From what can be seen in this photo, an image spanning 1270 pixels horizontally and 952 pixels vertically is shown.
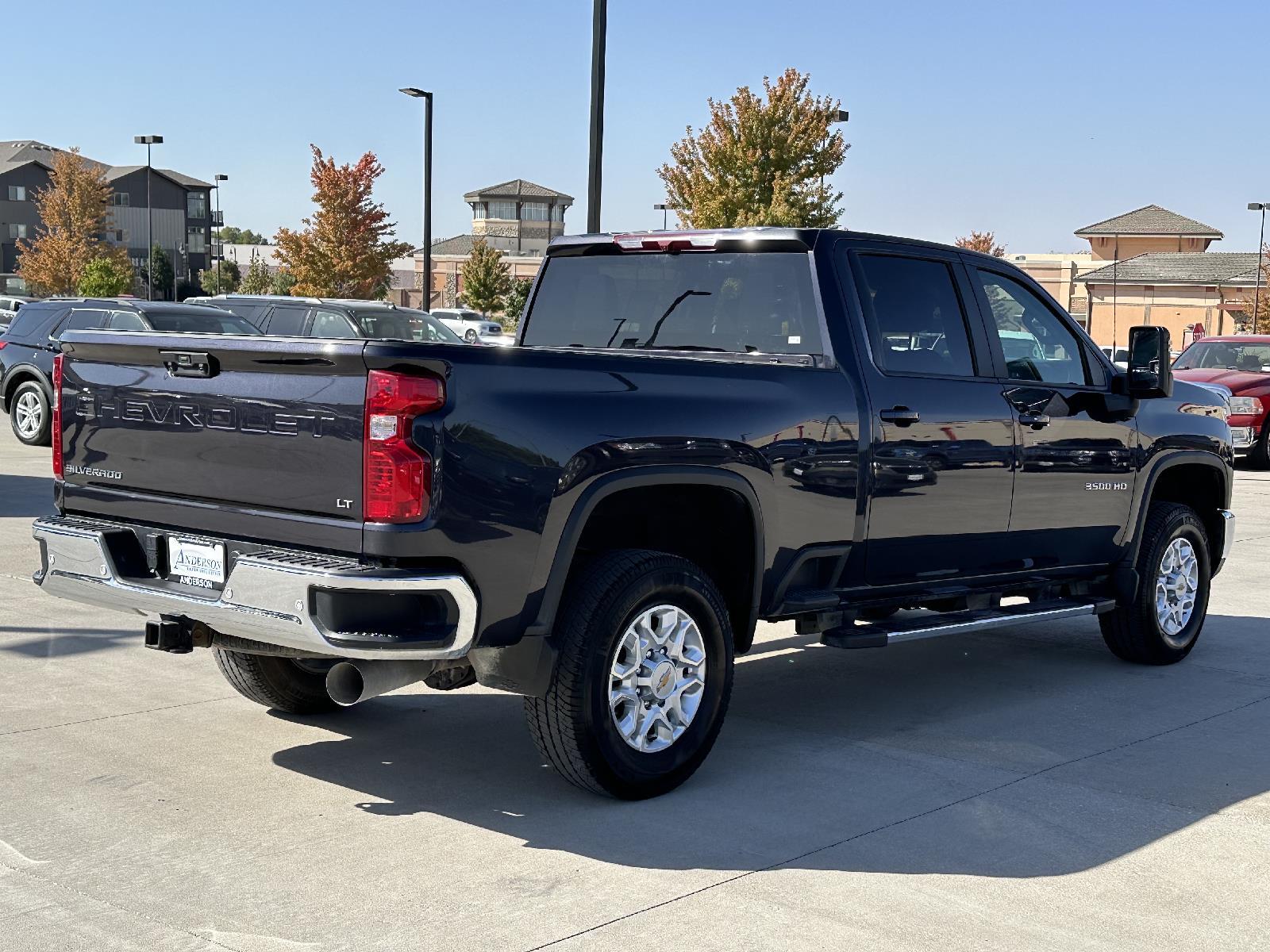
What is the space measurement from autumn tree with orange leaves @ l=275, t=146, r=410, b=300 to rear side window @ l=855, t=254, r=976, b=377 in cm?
5437

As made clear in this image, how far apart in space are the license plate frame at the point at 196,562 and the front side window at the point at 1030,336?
149 inches

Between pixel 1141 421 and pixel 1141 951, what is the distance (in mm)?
4161

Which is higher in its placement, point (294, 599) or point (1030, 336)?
point (1030, 336)

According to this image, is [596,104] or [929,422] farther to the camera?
[596,104]

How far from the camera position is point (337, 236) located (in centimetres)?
5988

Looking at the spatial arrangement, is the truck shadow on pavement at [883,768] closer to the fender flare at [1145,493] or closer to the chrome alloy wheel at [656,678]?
the chrome alloy wheel at [656,678]

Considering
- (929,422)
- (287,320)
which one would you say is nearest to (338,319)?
(287,320)

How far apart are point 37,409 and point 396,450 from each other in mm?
15545

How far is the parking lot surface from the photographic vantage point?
13.9ft

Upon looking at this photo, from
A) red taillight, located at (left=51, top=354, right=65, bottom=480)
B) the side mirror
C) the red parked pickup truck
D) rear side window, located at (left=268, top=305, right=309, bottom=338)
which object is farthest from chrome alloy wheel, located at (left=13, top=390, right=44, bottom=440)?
the red parked pickup truck

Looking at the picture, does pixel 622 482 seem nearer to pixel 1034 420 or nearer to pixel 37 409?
pixel 1034 420

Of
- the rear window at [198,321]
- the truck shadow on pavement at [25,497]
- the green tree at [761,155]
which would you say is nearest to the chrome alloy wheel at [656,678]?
the truck shadow on pavement at [25,497]

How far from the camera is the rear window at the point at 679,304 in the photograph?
20.9ft

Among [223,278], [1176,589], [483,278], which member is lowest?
[1176,589]
